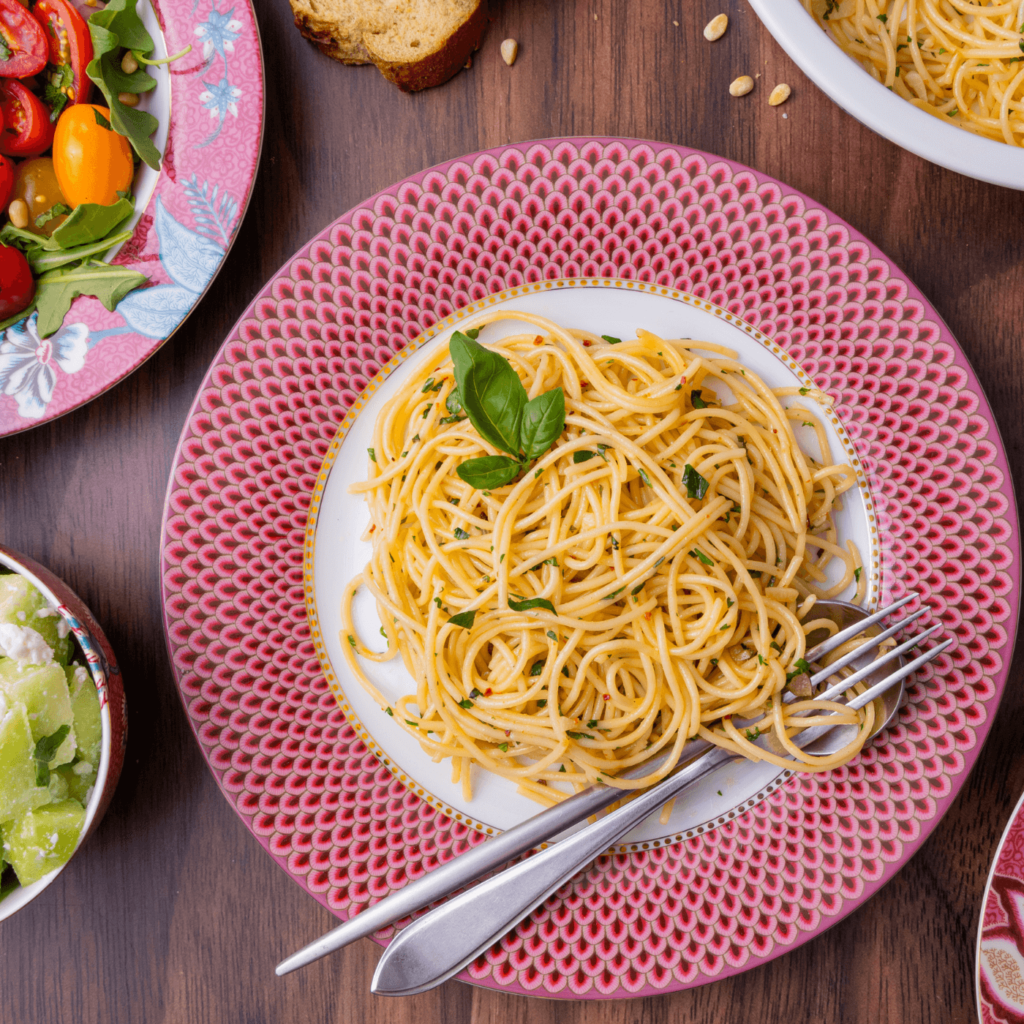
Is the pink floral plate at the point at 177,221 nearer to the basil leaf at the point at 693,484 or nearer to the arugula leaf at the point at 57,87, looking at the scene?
the arugula leaf at the point at 57,87

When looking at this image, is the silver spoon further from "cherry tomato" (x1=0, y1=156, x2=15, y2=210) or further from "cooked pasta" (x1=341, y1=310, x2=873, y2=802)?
"cherry tomato" (x1=0, y1=156, x2=15, y2=210)

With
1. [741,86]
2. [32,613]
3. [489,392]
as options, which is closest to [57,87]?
[32,613]

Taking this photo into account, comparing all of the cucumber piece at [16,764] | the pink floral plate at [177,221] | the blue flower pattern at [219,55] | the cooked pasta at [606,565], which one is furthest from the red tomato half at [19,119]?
the cucumber piece at [16,764]

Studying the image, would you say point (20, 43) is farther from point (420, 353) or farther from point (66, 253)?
point (420, 353)

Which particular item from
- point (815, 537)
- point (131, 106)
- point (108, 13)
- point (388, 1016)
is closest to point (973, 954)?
point (815, 537)

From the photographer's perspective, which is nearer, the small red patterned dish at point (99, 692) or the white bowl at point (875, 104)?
the white bowl at point (875, 104)
